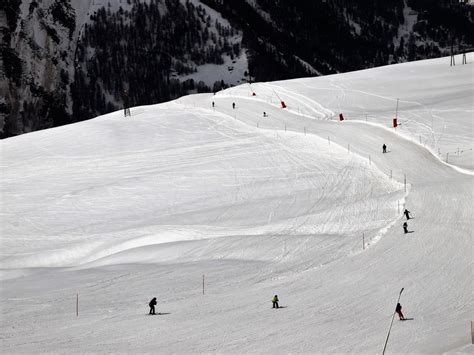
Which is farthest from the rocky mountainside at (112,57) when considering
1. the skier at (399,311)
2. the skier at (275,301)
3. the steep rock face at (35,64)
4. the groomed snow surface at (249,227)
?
the skier at (399,311)

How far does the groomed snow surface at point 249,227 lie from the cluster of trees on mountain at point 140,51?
4710 inches

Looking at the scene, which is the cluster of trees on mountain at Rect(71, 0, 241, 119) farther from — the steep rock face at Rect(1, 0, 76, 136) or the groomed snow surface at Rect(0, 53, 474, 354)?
the groomed snow surface at Rect(0, 53, 474, 354)

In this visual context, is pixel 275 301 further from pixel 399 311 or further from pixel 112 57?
pixel 112 57

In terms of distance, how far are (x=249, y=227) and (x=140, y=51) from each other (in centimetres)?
16777

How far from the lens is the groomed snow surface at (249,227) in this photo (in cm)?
2366

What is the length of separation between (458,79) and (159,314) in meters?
56.9

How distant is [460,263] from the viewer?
96.5ft

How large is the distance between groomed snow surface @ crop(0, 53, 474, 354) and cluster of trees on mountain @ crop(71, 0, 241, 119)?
120 m

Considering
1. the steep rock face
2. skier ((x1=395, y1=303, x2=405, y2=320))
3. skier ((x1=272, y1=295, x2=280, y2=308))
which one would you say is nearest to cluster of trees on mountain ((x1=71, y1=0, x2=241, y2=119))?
the steep rock face

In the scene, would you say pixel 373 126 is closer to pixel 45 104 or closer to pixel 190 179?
pixel 190 179

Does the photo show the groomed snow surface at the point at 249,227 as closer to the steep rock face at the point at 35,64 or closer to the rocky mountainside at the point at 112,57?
the rocky mountainside at the point at 112,57

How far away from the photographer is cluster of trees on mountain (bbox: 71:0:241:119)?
190 meters

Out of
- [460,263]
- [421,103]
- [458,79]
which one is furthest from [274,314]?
[458,79]

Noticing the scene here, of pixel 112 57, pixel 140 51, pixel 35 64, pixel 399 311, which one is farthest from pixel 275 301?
pixel 112 57
